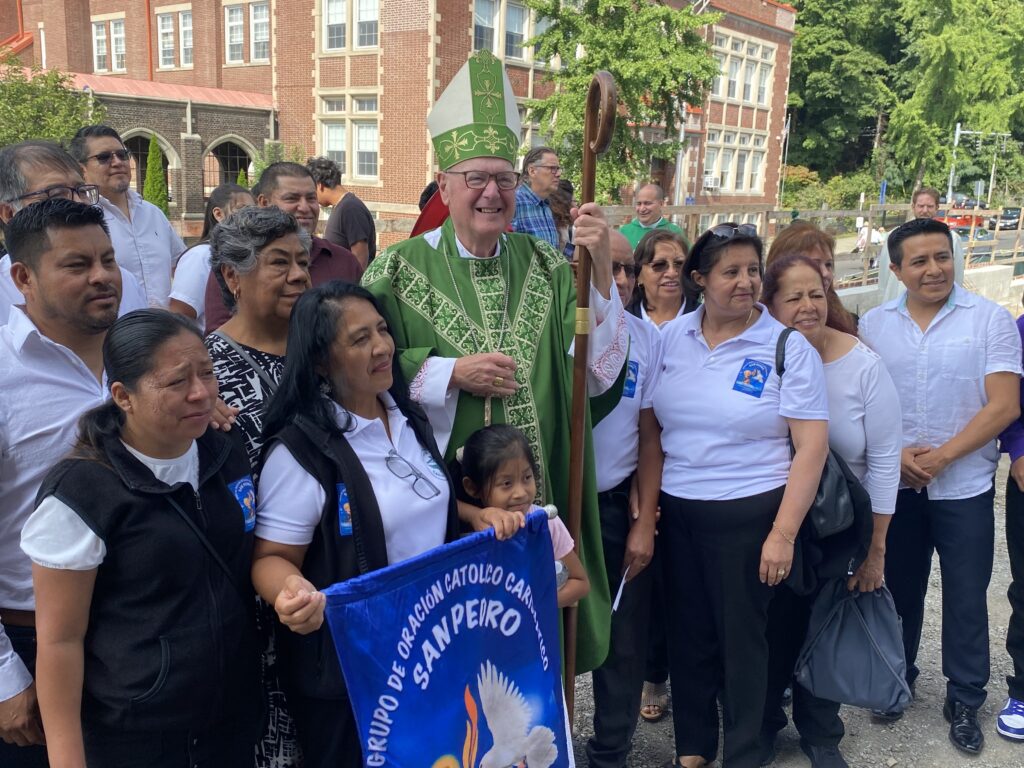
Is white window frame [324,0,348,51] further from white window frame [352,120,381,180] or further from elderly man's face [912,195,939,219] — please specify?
elderly man's face [912,195,939,219]

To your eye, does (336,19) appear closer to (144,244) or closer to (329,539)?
(144,244)

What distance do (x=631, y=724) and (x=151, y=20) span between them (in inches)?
1142

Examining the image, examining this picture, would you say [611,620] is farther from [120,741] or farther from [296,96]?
[296,96]

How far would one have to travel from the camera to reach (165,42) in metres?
26.2

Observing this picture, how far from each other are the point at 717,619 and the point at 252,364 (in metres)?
1.80

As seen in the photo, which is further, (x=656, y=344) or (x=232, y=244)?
(x=656, y=344)

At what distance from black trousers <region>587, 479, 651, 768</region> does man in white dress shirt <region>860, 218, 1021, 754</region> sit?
4.03 ft

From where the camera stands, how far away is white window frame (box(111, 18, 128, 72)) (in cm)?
2738

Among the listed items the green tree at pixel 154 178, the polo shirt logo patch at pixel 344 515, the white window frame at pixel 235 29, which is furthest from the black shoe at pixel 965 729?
the white window frame at pixel 235 29

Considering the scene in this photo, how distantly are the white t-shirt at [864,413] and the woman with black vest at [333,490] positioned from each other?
143 centimetres

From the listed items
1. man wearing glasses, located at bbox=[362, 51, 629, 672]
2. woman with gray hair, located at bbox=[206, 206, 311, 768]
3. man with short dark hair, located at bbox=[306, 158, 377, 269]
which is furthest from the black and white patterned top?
man with short dark hair, located at bbox=[306, 158, 377, 269]

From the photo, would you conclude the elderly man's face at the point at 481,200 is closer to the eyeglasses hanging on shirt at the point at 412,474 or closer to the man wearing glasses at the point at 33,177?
the eyeglasses hanging on shirt at the point at 412,474

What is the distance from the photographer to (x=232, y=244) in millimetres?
2363

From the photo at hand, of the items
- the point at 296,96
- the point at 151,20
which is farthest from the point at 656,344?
the point at 151,20
